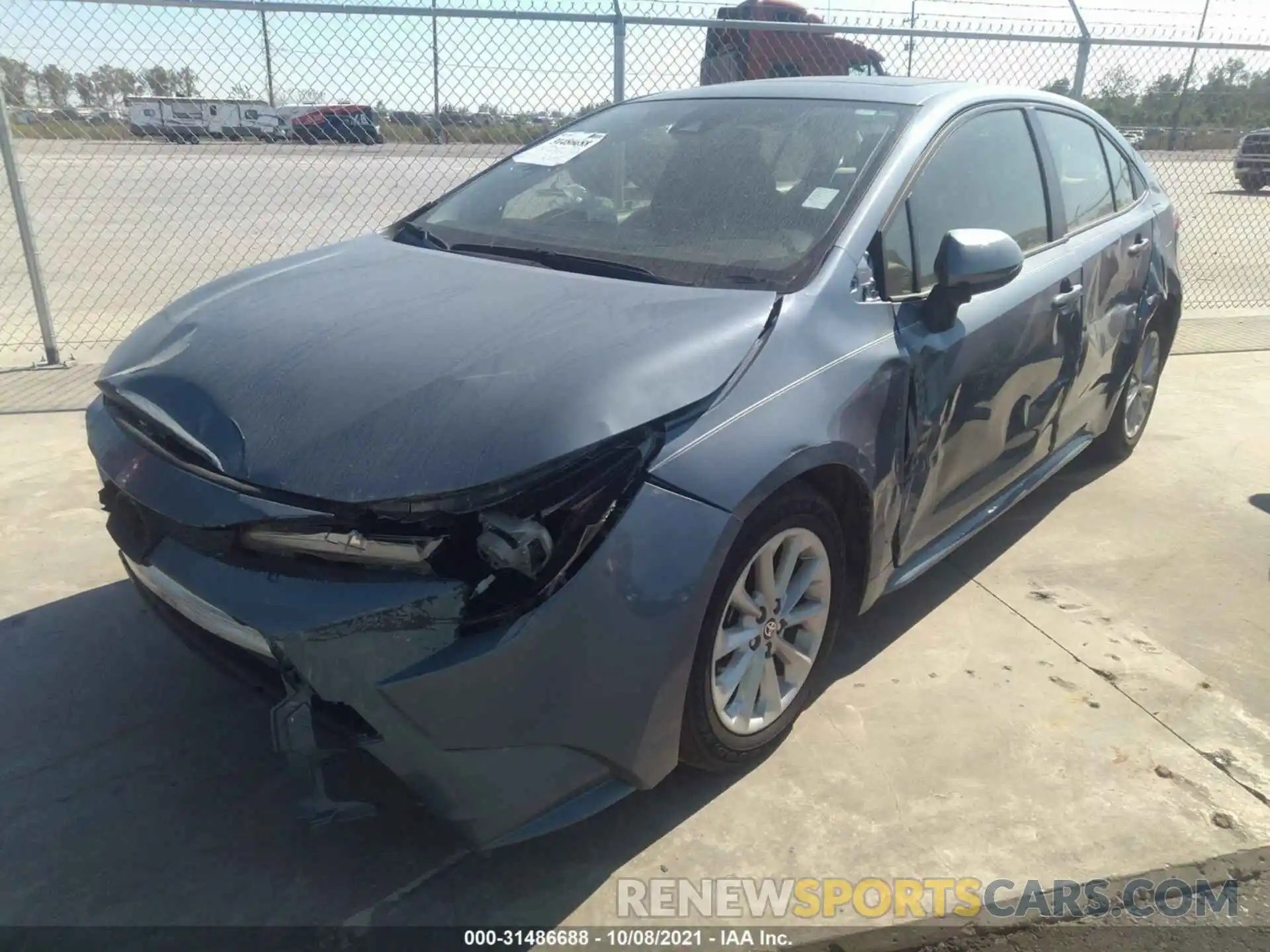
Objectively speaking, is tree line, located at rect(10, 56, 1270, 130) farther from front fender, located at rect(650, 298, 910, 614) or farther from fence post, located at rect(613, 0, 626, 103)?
front fender, located at rect(650, 298, 910, 614)

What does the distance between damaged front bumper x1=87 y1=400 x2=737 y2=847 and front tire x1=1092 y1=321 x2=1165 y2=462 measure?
334 cm

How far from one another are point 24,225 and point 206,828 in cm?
436

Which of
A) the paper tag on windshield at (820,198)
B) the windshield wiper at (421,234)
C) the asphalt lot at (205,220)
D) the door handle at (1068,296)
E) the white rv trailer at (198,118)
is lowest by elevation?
the asphalt lot at (205,220)

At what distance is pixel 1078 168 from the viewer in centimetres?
388

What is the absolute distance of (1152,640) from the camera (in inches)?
130

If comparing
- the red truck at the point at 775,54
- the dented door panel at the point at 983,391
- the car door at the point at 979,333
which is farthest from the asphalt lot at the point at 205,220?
the dented door panel at the point at 983,391

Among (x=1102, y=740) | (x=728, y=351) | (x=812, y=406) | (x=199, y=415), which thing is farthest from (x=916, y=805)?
(x=199, y=415)

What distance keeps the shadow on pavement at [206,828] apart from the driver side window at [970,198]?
1.36 metres

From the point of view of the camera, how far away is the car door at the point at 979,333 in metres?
2.77

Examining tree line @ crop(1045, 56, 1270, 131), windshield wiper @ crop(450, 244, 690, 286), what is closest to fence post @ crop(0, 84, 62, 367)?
windshield wiper @ crop(450, 244, 690, 286)

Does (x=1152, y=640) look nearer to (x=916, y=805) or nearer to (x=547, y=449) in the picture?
(x=916, y=805)

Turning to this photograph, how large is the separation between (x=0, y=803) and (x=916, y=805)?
7.52 feet

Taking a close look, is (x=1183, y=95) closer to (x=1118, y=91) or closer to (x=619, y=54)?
(x=1118, y=91)

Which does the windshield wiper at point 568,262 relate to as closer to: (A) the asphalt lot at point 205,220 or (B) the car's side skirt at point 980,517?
(B) the car's side skirt at point 980,517
